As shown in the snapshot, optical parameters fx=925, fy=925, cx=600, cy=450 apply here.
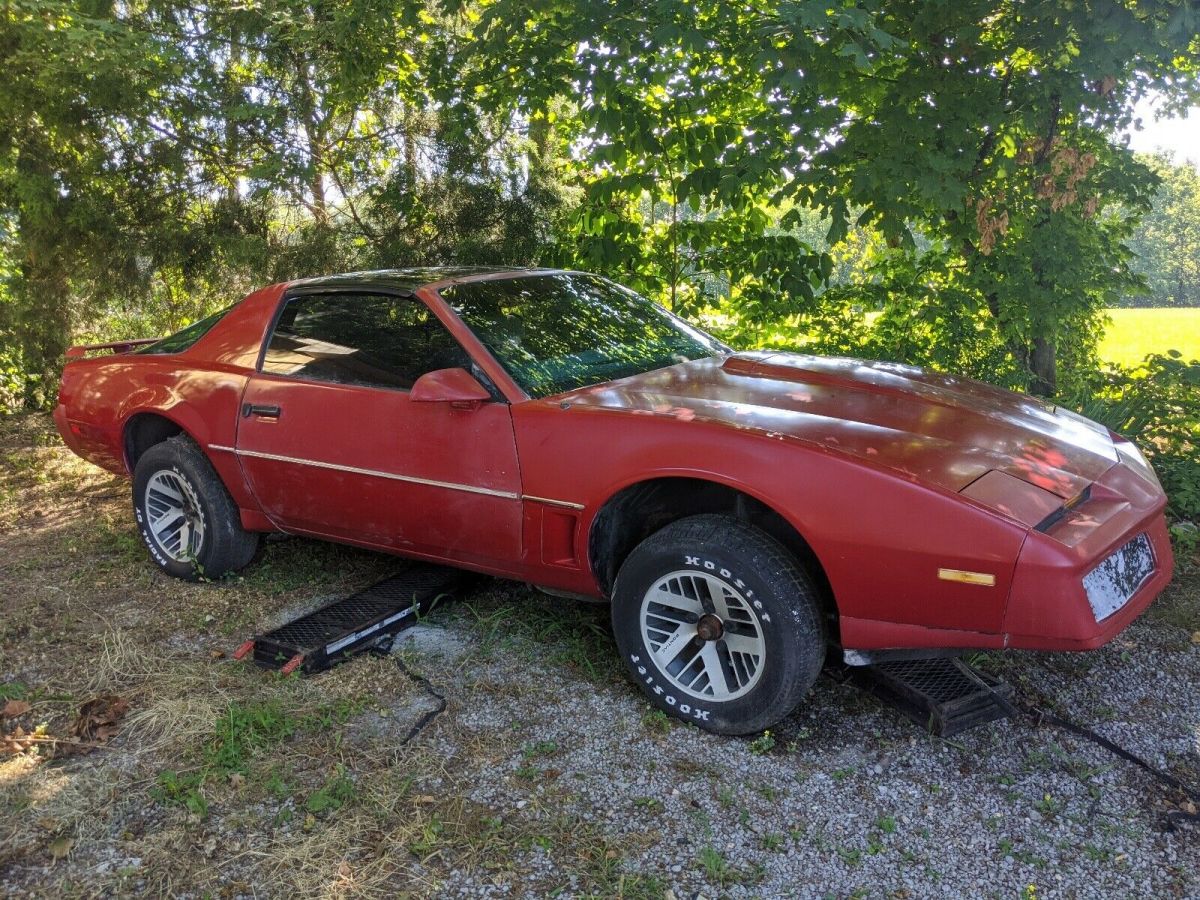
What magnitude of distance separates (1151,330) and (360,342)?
1270 cm

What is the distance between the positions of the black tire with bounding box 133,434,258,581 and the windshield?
5.13 feet

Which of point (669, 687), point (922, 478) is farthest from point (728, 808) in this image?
point (922, 478)

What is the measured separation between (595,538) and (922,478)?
1.16 m

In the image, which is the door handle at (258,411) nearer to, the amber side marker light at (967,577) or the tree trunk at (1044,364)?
the amber side marker light at (967,577)

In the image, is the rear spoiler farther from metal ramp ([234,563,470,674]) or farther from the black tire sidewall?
metal ramp ([234,563,470,674])

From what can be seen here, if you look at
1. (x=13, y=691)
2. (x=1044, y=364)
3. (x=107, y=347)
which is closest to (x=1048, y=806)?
(x=13, y=691)

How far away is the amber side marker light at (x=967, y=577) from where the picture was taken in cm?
261

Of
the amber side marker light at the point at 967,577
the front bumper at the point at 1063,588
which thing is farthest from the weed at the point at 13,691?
the front bumper at the point at 1063,588

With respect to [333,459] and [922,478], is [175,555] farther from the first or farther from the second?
[922,478]

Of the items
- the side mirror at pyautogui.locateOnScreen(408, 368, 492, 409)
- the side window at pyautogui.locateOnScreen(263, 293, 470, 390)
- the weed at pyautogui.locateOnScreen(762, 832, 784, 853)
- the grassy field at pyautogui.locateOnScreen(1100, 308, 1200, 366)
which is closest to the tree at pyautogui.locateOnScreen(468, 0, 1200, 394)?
the side window at pyautogui.locateOnScreen(263, 293, 470, 390)

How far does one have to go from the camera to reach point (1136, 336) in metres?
12.0

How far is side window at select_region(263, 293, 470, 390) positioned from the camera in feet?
12.3

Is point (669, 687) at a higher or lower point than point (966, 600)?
lower

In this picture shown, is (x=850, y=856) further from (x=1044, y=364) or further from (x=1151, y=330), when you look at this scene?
(x=1151, y=330)
